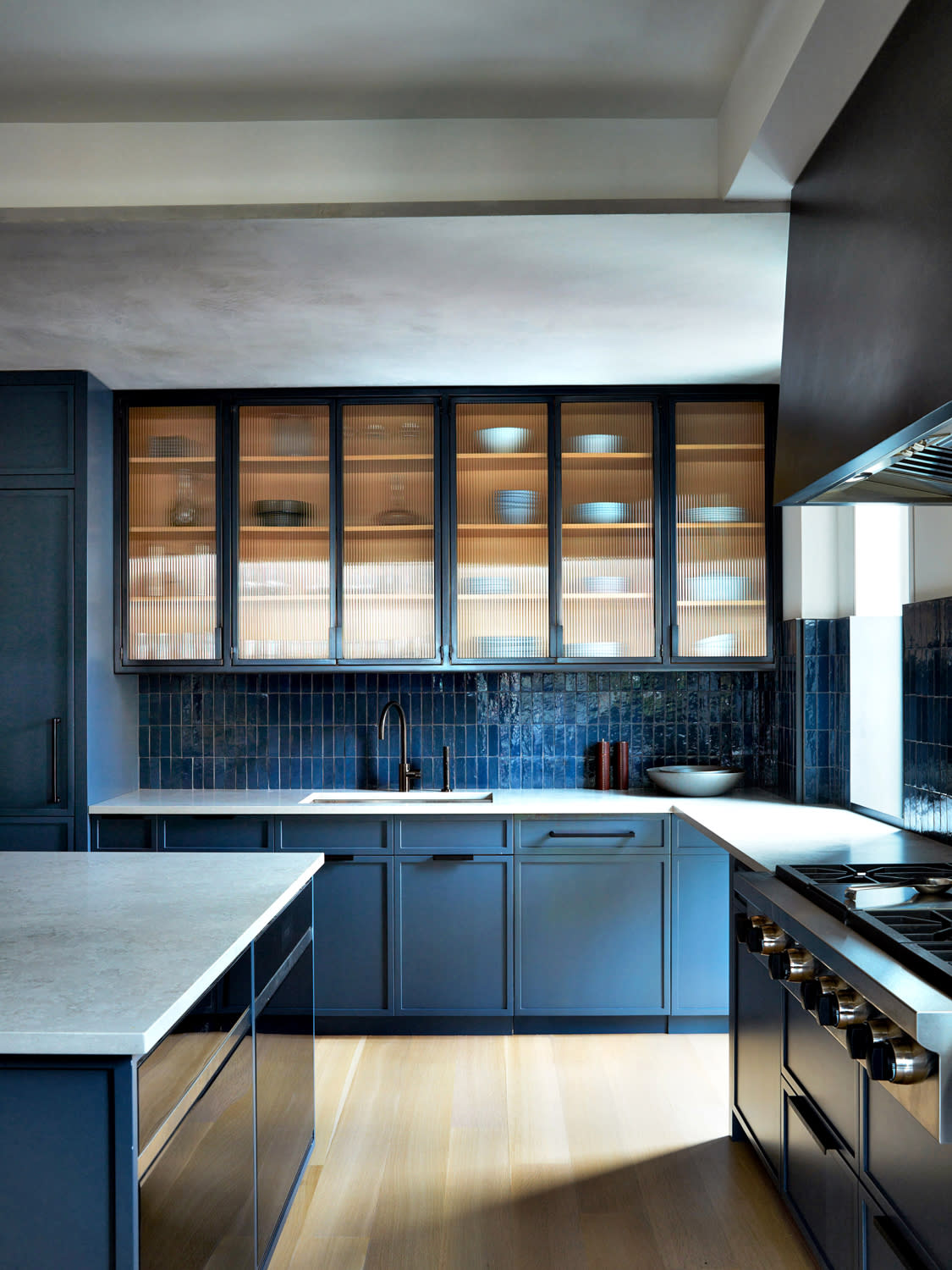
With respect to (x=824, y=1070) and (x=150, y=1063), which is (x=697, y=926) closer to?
(x=824, y=1070)

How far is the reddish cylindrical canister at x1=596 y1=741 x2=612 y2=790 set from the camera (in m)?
4.34

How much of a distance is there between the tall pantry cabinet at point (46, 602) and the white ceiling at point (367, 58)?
4.94 ft

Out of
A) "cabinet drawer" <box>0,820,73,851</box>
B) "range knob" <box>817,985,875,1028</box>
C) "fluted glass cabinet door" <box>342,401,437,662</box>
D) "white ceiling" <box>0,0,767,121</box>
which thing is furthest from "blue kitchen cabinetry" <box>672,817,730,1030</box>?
"white ceiling" <box>0,0,767,121</box>


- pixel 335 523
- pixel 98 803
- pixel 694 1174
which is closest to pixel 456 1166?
pixel 694 1174

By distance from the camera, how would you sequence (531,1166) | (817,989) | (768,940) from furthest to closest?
(531,1166), (768,940), (817,989)

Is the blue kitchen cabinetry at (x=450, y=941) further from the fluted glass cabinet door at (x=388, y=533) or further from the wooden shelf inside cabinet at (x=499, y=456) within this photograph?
the wooden shelf inside cabinet at (x=499, y=456)

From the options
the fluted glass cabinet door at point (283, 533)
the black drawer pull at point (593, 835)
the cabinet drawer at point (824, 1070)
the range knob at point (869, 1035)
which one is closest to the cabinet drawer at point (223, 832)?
the fluted glass cabinet door at point (283, 533)

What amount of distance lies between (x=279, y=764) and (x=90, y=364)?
6.18ft

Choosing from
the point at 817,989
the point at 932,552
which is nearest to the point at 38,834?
the point at 817,989

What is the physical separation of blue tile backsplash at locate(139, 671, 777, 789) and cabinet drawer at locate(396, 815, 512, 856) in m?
0.57

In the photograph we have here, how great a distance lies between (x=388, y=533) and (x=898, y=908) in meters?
2.72

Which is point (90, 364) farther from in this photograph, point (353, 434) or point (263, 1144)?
point (263, 1144)

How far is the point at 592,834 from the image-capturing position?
3.85 m

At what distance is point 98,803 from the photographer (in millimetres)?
3939
